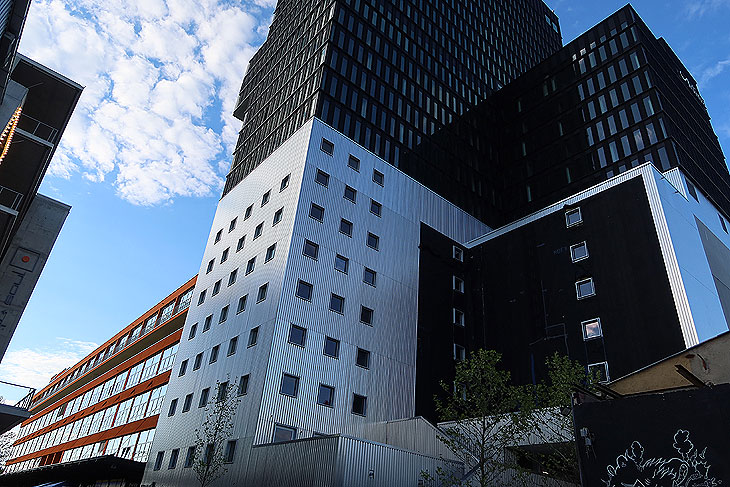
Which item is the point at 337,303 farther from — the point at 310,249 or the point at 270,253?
the point at 270,253

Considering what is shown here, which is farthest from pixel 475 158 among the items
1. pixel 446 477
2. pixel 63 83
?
pixel 63 83

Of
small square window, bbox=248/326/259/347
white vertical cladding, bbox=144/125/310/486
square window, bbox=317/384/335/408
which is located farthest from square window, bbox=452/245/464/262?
small square window, bbox=248/326/259/347

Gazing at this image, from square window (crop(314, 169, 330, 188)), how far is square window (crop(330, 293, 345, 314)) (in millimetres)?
10353

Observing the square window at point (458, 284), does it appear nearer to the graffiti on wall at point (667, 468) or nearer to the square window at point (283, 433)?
the square window at point (283, 433)

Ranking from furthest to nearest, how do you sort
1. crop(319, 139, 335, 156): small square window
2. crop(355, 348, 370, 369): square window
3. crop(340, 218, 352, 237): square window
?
crop(319, 139, 335, 156): small square window, crop(340, 218, 352, 237): square window, crop(355, 348, 370, 369): square window

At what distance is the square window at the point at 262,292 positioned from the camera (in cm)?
4063

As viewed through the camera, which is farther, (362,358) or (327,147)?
(327,147)

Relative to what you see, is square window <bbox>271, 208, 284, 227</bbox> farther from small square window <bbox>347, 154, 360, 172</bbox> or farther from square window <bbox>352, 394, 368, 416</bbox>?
square window <bbox>352, 394, 368, 416</bbox>

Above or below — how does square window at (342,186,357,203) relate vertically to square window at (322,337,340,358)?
above

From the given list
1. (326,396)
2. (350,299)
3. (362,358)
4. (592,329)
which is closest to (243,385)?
(326,396)

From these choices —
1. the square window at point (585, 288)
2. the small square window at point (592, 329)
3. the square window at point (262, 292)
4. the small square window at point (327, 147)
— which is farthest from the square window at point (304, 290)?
the square window at point (585, 288)

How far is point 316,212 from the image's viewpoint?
4384 centimetres

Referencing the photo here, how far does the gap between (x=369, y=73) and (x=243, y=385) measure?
34880mm

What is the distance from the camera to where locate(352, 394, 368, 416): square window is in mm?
38344
